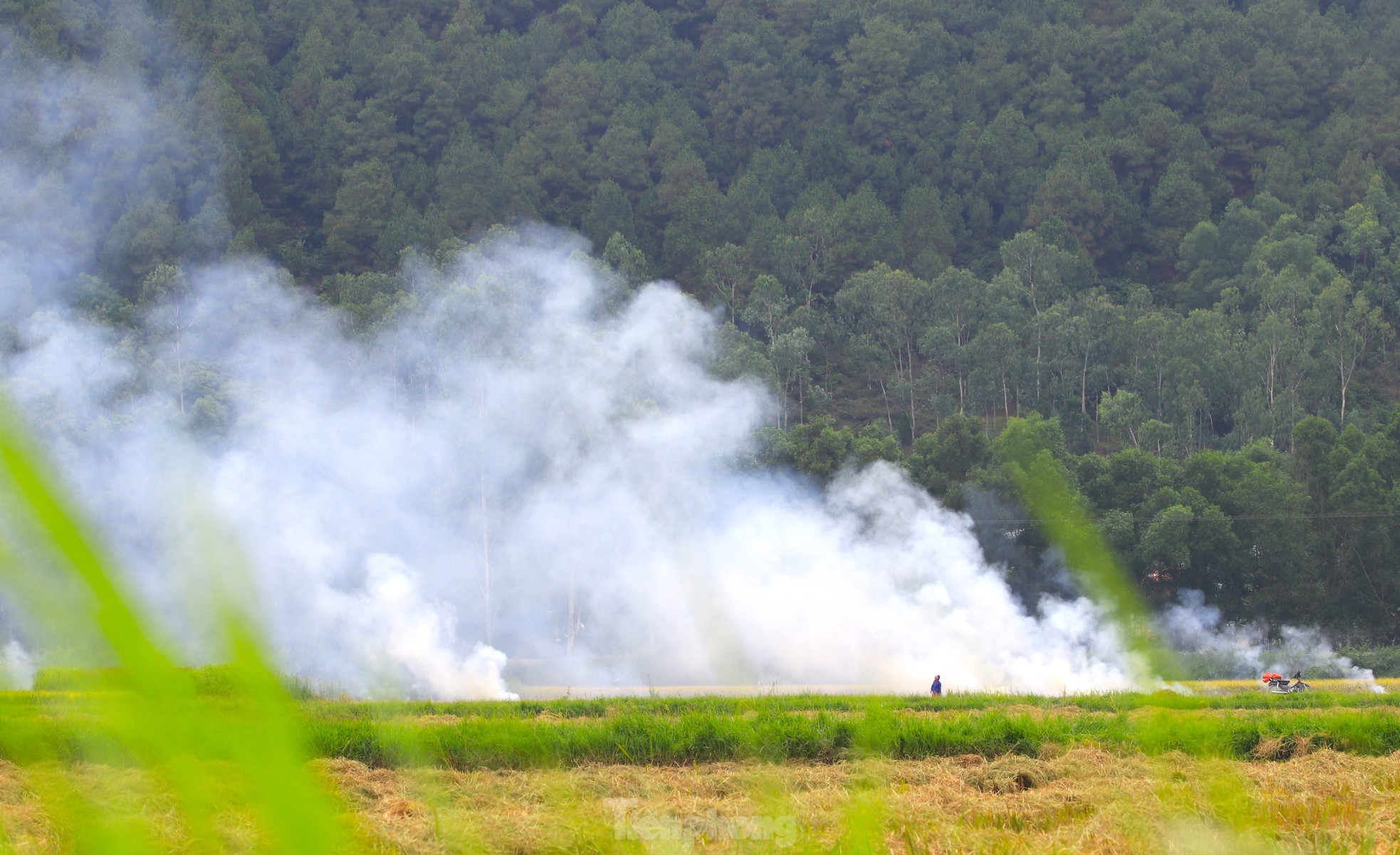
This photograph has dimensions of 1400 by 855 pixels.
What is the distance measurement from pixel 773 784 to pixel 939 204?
3101 inches

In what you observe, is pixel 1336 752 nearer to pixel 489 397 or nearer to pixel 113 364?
pixel 489 397

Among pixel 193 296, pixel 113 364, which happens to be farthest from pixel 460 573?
pixel 193 296

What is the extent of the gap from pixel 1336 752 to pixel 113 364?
41793 millimetres

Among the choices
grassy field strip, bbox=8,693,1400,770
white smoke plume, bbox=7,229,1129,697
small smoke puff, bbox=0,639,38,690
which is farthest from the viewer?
white smoke plume, bbox=7,229,1129,697

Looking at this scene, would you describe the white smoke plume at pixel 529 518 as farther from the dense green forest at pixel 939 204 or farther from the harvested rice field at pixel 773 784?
the harvested rice field at pixel 773 784

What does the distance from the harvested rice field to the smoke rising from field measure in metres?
11.6

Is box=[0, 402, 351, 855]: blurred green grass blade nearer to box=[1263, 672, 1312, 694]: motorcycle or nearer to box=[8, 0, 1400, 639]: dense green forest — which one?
box=[1263, 672, 1312, 694]: motorcycle

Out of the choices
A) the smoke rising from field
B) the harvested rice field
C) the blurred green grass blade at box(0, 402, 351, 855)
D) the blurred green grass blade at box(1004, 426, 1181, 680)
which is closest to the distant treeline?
the blurred green grass blade at box(1004, 426, 1181, 680)

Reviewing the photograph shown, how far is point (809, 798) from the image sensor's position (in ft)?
37.3

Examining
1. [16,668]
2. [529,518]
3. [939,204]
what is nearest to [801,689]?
[529,518]

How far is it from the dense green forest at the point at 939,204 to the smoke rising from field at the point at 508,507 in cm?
406

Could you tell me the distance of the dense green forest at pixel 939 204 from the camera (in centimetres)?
4647

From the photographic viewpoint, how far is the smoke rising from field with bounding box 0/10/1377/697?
35.1 metres

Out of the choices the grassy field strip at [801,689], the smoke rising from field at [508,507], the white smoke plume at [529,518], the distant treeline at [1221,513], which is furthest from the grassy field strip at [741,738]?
the distant treeline at [1221,513]
